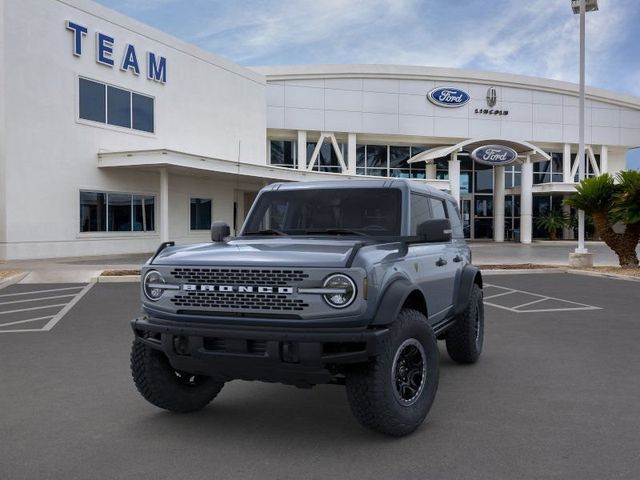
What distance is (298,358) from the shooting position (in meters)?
3.70

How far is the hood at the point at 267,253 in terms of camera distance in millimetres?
3889

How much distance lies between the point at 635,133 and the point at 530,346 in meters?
45.0

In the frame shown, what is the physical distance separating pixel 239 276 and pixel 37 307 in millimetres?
8295

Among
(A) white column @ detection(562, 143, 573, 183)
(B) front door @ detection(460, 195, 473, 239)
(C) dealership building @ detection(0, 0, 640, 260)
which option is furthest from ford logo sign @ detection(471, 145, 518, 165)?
(A) white column @ detection(562, 143, 573, 183)

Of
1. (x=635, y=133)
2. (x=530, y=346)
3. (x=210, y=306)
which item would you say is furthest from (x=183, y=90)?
(x=635, y=133)

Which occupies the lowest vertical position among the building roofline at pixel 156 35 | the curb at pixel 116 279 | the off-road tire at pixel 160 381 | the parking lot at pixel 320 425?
the parking lot at pixel 320 425

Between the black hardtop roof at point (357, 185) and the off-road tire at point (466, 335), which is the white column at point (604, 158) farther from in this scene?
the black hardtop roof at point (357, 185)

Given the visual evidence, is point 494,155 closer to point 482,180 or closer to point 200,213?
point 482,180

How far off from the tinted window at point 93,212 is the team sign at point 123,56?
521cm

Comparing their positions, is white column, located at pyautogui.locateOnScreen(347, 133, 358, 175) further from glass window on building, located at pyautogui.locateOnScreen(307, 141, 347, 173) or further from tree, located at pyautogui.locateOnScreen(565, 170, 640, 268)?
tree, located at pyautogui.locateOnScreen(565, 170, 640, 268)

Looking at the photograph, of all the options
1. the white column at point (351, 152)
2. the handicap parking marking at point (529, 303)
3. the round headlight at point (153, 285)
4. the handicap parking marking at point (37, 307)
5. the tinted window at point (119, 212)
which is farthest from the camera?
the white column at point (351, 152)

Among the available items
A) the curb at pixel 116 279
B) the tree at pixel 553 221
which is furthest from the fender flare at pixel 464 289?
the tree at pixel 553 221

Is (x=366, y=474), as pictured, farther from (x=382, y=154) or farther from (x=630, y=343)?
(x=382, y=154)

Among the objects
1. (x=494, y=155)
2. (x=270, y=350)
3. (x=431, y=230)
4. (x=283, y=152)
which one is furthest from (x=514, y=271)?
(x=283, y=152)
